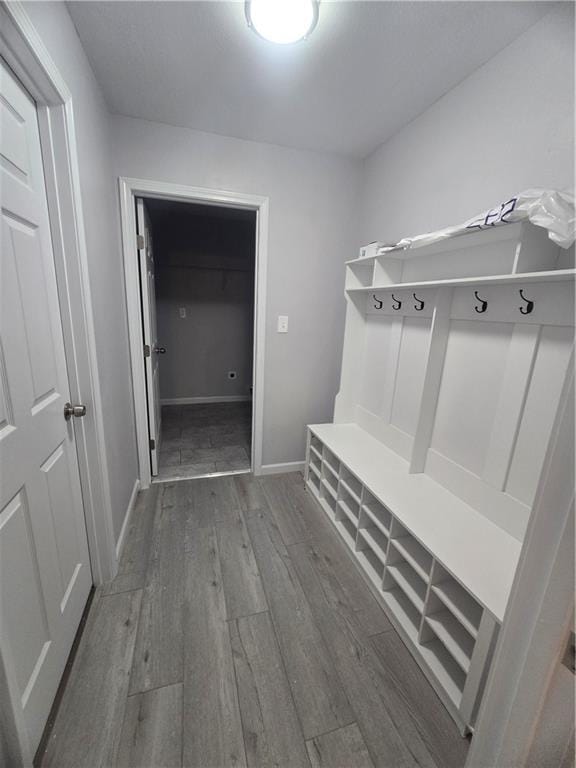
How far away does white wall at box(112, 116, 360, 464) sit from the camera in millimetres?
1960

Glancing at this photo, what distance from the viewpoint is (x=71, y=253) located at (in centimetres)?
122

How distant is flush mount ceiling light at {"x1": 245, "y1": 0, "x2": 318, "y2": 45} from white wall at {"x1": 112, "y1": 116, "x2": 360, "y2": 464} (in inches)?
37.0

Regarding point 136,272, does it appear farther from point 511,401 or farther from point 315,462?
point 511,401

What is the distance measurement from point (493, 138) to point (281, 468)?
2426 mm

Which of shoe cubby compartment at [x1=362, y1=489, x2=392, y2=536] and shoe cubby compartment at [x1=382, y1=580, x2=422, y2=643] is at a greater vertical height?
shoe cubby compartment at [x1=362, y1=489, x2=392, y2=536]

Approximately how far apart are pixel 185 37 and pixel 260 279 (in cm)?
122

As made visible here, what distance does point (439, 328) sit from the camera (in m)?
1.56

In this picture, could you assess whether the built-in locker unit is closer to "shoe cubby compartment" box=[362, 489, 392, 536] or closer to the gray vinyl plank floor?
"shoe cubby compartment" box=[362, 489, 392, 536]

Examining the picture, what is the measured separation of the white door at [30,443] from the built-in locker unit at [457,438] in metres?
1.32

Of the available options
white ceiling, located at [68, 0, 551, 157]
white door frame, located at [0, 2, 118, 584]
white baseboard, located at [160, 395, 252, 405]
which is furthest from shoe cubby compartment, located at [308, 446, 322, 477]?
white baseboard, located at [160, 395, 252, 405]

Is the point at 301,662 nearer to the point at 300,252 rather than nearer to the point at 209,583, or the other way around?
the point at 209,583

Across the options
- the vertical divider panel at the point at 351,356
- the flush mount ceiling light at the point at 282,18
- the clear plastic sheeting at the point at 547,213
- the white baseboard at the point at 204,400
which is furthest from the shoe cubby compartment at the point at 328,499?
the white baseboard at the point at 204,400

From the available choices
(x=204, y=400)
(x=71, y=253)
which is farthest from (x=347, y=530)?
(x=204, y=400)

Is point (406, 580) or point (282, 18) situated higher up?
point (282, 18)
